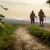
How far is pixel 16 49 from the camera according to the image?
16.9 m

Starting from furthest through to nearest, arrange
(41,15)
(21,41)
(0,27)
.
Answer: (41,15), (21,41), (0,27)

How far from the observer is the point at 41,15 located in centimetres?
3406

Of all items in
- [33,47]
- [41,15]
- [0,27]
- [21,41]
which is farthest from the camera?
[41,15]

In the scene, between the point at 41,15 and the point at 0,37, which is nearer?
the point at 0,37

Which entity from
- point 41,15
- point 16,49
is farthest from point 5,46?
point 41,15

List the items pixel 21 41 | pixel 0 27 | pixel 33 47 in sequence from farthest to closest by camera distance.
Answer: pixel 21 41 → pixel 33 47 → pixel 0 27

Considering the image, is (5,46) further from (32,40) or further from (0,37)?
(32,40)

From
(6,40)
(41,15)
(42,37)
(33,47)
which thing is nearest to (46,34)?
(42,37)

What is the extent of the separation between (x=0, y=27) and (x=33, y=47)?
113 inches

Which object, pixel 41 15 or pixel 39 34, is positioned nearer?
pixel 39 34

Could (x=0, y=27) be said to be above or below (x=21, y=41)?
above

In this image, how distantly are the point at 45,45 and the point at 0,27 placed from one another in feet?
12.1

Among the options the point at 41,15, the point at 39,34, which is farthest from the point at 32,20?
the point at 39,34

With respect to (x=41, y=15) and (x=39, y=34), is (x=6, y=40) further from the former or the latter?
(x=41, y=15)
